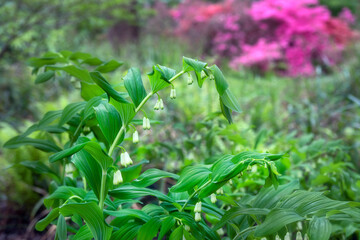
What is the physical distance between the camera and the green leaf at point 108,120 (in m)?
0.97

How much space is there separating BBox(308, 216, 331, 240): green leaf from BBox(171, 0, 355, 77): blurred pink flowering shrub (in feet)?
24.2

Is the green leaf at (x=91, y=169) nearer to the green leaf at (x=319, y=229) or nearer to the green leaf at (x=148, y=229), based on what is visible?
the green leaf at (x=148, y=229)

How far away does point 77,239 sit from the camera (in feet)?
3.46

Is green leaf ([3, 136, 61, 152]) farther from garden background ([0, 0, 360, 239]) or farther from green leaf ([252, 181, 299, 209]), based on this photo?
green leaf ([252, 181, 299, 209])

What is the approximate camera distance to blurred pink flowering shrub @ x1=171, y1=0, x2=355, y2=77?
27.4 feet

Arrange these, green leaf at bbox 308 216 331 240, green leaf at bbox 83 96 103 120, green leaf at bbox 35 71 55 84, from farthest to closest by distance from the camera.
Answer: green leaf at bbox 35 71 55 84 < green leaf at bbox 83 96 103 120 < green leaf at bbox 308 216 331 240

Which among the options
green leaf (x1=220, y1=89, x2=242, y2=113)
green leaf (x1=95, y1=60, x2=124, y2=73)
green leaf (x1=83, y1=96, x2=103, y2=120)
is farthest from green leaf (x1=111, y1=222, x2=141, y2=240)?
green leaf (x1=95, y1=60, x2=124, y2=73)

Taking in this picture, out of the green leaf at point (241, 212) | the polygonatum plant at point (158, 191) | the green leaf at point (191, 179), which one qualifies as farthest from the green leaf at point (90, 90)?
the green leaf at point (241, 212)

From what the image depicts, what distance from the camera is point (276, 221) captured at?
0.88 m

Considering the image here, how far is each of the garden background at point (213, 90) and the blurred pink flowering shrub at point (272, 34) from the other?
29 mm

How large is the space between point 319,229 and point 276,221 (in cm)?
12

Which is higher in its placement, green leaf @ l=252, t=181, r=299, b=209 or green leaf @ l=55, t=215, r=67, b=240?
green leaf @ l=55, t=215, r=67, b=240

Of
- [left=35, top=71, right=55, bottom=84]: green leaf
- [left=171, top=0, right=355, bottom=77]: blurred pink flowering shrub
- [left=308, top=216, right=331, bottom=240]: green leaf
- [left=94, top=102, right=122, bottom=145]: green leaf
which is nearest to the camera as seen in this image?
[left=308, top=216, right=331, bottom=240]: green leaf

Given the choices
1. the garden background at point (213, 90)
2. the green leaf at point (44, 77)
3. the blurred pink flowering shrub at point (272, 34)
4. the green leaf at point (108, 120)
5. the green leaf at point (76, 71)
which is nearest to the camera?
the green leaf at point (108, 120)
